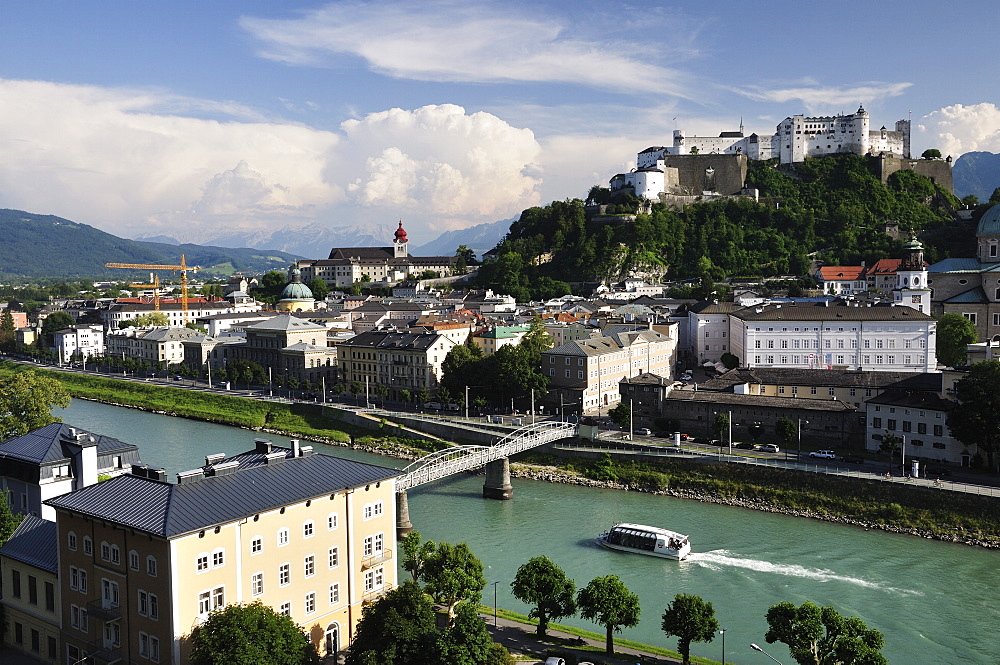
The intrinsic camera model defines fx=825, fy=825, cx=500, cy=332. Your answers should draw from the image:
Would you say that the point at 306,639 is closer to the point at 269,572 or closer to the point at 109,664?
the point at 269,572

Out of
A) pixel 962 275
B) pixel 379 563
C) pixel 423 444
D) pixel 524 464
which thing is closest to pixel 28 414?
pixel 423 444

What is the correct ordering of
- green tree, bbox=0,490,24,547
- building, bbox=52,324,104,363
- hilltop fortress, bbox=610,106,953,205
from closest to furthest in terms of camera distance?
green tree, bbox=0,490,24,547 < building, bbox=52,324,104,363 < hilltop fortress, bbox=610,106,953,205

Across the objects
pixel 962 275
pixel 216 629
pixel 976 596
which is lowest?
pixel 976 596

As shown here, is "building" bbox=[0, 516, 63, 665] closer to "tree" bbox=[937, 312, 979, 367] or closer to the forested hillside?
"tree" bbox=[937, 312, 979, 367]

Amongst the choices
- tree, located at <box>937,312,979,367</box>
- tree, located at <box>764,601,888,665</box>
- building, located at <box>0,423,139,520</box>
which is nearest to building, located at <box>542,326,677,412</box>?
tree, located at <box>937,312,979,367</box>

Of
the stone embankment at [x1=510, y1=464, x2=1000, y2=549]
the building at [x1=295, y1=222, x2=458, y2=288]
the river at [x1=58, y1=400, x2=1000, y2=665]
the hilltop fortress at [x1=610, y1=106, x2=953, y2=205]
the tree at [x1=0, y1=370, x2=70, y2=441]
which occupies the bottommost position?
the river at [x1=58, y1=400, x2=1000, y2=665]

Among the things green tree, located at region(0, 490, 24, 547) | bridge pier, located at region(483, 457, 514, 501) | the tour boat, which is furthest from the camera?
bridge pier, located at region(483, 457, 514, 501)

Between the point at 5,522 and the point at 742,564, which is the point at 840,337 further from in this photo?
the point at 5,522

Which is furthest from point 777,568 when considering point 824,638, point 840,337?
point 840,337
